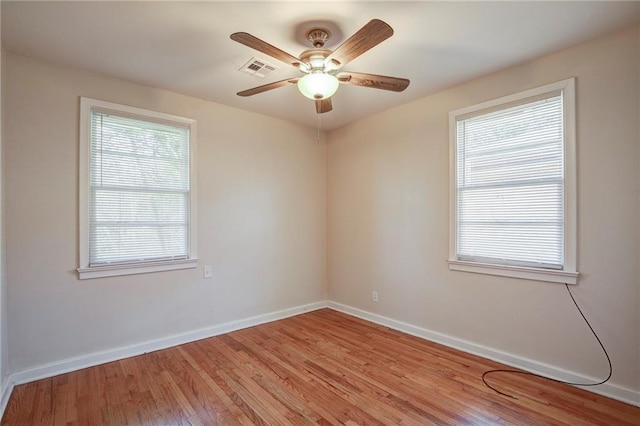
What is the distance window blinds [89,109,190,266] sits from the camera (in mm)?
2834

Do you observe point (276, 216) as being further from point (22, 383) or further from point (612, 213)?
point (612, 213)

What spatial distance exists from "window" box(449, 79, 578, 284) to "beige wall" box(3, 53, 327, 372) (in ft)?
6.49

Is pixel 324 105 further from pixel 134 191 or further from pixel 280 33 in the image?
pixel 134 191

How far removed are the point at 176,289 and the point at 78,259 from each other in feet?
2.90

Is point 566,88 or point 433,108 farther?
point 433,108

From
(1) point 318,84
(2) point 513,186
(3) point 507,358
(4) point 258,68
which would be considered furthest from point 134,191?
(3) point 507,358

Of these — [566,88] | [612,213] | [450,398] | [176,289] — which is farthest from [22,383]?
[566,88]

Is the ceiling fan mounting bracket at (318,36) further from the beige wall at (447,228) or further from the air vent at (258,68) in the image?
the beige wall at (447,228)

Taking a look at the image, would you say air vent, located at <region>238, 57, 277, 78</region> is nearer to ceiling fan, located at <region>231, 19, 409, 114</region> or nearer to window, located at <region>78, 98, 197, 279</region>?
ceiling fan, located at <region>231, 19, 409, 114</region>

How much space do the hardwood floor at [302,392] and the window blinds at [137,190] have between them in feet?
3.28

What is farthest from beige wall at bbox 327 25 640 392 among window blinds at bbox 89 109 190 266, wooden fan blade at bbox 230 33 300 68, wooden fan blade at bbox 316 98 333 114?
window blinds at bbox 89 109 190 266

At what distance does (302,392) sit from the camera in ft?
7.68

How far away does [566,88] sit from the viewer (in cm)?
246

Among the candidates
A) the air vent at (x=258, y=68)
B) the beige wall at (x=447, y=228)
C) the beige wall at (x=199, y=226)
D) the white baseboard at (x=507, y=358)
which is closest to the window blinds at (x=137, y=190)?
the beige wall at (x=199, y=226)
